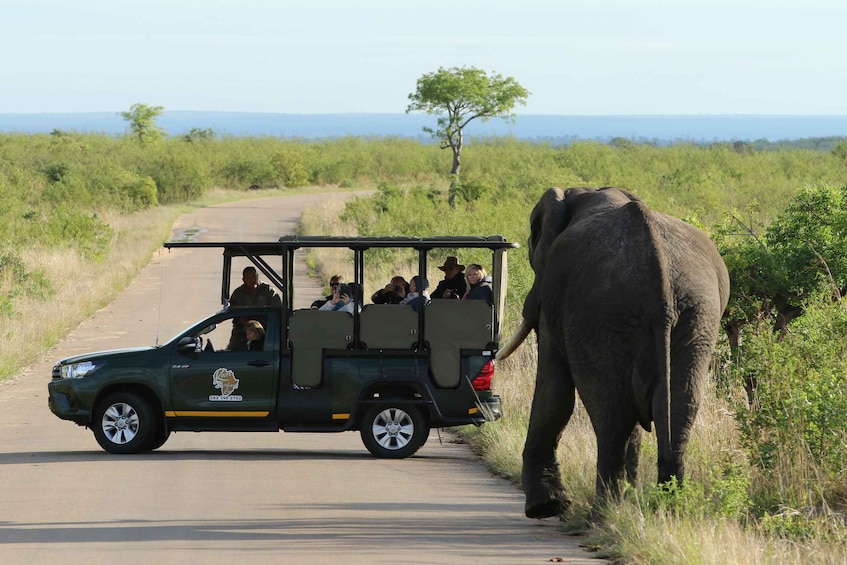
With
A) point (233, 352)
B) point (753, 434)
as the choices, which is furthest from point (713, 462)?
point (233, 352)

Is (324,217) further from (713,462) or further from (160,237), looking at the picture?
(713,462)

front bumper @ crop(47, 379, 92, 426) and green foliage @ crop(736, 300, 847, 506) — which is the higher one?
green foliage @ crop(736, 300, 847, 506)

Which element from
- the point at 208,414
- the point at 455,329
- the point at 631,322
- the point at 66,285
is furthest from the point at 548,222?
the point at 66,285

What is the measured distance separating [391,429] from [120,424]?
9.59 ft

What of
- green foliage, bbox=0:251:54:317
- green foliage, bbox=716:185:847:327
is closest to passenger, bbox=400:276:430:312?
green foliage, bbox=716:185:847:327

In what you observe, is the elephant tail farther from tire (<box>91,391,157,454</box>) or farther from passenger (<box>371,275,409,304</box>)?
tire (<box>91,391,157,454</box>)

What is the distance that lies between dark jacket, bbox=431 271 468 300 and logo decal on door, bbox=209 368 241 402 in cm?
236

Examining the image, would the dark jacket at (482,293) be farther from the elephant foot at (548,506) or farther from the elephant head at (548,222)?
the elephant foot at (548,506)

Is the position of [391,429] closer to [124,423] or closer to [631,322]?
[124,423]

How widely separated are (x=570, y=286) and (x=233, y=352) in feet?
20.1

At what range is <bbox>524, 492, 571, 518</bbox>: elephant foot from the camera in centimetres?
1054

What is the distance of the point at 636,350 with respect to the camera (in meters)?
9.27

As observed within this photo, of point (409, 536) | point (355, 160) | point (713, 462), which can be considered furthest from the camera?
point (355, 160)

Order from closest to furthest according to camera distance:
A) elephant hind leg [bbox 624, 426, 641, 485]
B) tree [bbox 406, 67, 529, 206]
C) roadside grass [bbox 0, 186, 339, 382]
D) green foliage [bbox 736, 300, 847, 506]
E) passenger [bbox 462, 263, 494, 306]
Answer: elephant hind leg [bbox 624, 426, 641, 485] < green foliage [bbox 736, 300, 847, 506] < passenger [bbox 462, 263, 494, 306] < roadside grass [bbox 0, 186, 339, 382] < tree [bbox 406, 67, 529, 206]
